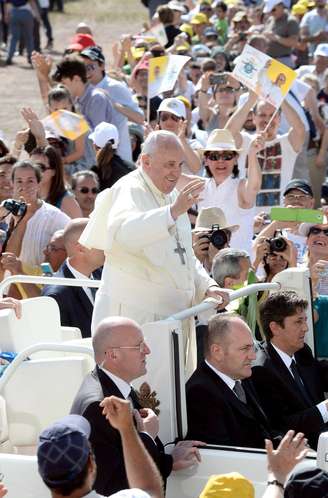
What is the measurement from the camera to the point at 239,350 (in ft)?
20.9

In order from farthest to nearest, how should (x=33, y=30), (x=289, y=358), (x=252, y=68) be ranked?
1. (x=33, y=30)
2. (x=252, y=68)
3. (x=289, y=358)

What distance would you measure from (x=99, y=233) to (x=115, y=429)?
1536 mm

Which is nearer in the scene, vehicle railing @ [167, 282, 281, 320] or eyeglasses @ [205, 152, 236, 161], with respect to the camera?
vehicle railing @ [167, 282, 281, 320]

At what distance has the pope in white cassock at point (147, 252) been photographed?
6508mm

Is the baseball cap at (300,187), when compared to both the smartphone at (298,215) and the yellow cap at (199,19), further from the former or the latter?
the yellow cap at (199,19)

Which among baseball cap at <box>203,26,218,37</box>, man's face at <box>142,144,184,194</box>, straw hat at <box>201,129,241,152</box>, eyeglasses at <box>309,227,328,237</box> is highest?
man's face at <box>142,144,184,194</box>

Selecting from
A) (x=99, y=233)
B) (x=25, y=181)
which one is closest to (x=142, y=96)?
(x=25, y=181)

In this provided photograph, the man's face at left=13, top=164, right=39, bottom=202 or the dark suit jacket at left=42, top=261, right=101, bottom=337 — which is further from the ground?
the man's face at left=13, top=164, right=39, bottom=202

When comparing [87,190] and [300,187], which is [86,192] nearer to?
[87,190]

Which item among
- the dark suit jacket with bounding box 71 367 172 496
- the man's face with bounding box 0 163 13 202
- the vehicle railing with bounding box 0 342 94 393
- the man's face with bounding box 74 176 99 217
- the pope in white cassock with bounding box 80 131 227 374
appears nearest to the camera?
the dark suit jacket with bounding box 71 367 172 496

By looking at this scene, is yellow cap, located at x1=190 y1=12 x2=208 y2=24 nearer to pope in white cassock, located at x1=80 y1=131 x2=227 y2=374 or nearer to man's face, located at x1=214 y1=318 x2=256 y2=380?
pope in white cassock, located at x1=80 y1=131 x2=227 y2=374

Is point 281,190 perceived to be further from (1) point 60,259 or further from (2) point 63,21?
(2) point 63,21

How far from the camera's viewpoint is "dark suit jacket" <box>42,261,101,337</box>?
7.94 metres

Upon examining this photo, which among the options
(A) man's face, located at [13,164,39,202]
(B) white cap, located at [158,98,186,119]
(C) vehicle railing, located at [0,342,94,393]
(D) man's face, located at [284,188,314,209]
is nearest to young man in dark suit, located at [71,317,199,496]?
(C) vehicle railing, located at [0,342,94,393]
